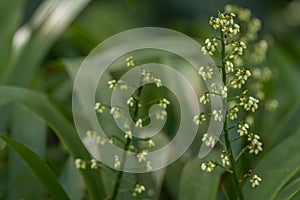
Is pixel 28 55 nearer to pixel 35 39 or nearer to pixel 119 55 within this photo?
pixel 35 39

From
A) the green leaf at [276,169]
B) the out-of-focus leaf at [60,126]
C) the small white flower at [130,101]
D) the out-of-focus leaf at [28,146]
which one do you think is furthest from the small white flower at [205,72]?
the out-of-focus leaf at [28,146]

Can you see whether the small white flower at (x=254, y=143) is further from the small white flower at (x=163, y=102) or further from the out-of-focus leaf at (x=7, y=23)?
the out-of-focus leaf at (x=7, y=23)

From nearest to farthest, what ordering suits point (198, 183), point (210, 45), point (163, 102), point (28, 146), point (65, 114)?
point (210, 45) → point (163, 102) → point (198, 183) → point (28, 146) → point (65, 114)

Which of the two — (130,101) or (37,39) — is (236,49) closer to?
(130,101)

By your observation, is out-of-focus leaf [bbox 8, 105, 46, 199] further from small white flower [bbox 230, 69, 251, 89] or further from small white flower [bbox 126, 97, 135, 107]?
small white flower [bbox 230, 69, 251, 89]

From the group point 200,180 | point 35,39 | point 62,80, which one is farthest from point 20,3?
point 200,180

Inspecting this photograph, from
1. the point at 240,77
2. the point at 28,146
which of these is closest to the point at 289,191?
the point at 240,77

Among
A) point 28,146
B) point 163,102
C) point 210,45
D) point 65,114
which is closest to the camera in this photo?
point 210,45
